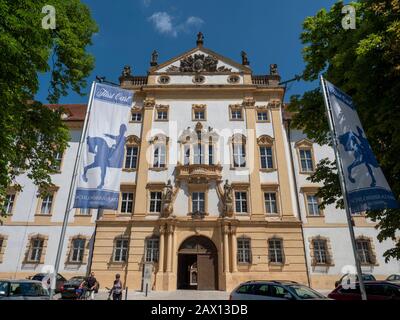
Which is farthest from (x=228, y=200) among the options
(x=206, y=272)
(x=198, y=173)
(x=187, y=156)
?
(x=206, y=272)

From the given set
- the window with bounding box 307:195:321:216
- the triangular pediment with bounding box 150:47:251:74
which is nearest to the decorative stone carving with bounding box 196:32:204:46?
the triangular pediment with bounding box 150:47:251:74

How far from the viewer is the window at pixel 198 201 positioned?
2266 cm

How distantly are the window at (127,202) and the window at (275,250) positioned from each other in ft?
37.8

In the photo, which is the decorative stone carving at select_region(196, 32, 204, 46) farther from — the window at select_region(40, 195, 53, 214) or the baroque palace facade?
the window at select_region(40, 195, 53, 214)

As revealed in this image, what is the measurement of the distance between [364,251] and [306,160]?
845 cm

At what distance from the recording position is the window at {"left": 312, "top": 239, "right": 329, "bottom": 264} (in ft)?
70.7

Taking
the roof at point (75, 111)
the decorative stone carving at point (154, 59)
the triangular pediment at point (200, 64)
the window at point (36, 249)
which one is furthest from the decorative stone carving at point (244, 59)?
the window at point (36, 249)

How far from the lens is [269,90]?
27188 millimetres

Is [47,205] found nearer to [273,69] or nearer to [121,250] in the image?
[121,250]

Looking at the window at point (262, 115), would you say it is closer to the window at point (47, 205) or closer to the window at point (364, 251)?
the window at point (364, 251)

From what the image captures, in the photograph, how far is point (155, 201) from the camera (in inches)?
907

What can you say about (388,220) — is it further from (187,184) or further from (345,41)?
(187,184)

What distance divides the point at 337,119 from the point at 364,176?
2.12 metres
